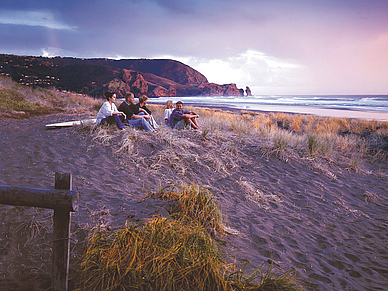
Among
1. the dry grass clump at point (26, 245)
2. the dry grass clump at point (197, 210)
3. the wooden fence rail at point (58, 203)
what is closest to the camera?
the wooden fence rail at point (58, 203)

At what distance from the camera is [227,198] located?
525 cm

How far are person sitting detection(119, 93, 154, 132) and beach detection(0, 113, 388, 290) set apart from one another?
26.1 inches

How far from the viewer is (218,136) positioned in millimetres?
8938

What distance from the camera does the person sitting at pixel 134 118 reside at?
331 inches

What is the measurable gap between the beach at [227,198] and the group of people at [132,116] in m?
0.72

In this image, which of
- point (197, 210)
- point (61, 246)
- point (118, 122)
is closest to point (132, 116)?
point (118, 122)

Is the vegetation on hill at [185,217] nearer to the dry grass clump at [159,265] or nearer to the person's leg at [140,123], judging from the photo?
the dry grass clump at [159,265]

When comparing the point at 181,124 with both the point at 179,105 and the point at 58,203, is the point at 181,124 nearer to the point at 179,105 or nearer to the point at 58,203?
the point at 179,105

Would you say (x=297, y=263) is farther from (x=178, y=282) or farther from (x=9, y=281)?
(x=9, y=281)

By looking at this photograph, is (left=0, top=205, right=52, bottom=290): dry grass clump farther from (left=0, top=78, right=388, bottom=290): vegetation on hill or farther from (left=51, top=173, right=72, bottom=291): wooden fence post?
(left=51, top=173, right=72, bottom=291): wooden fence post

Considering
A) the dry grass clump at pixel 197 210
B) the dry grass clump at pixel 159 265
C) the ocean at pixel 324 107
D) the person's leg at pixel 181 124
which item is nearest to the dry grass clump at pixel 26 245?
the dry grass clump at pixel 159 265

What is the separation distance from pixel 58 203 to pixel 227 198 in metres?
3.69

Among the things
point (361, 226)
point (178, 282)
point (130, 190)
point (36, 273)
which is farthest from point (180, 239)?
point (361, 226)

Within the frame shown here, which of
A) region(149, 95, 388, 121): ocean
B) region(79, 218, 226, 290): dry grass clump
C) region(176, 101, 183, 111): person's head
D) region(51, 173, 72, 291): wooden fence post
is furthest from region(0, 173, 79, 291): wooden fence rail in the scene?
region(149, 95, 388, 121): ocean
